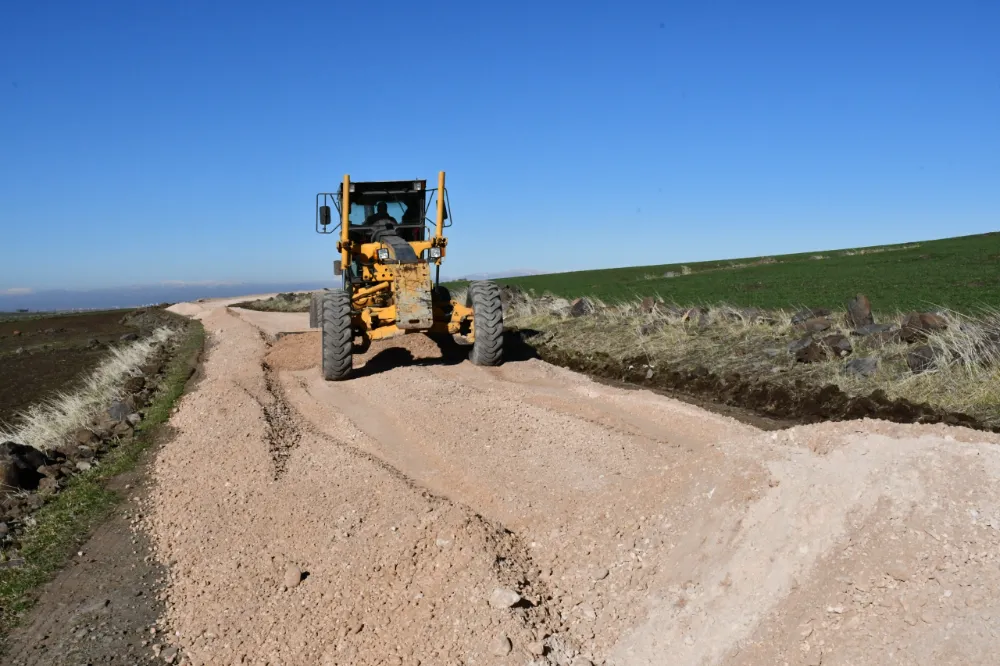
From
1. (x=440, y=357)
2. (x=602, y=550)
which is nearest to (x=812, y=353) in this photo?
(x=440, y=357)

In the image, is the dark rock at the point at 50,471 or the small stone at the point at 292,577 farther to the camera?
the dark rock at the point at 50,471

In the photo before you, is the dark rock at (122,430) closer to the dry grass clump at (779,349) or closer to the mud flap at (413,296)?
the mud flap at (413,296)

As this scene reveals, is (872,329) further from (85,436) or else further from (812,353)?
(85,436)

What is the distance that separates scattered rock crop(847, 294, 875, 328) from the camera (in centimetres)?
1241

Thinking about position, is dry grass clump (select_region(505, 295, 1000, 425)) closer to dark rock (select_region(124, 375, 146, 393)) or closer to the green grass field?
the green grass field

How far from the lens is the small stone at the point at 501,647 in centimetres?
444

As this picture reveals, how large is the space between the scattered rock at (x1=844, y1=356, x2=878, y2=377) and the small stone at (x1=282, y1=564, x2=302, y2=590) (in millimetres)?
7791

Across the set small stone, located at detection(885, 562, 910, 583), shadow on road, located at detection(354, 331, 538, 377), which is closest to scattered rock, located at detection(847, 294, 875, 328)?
shadow on road, located at detection(354, 331, 538, 377)

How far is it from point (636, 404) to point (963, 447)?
209 inches

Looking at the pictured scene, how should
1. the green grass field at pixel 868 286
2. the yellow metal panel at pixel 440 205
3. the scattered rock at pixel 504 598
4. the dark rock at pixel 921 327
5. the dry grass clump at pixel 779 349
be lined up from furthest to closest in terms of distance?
the green grass field at pixel 868 286 → the yellow metal panel at pixel 440 205 → the dark rock at pixel 921 327 → the dry grass clump at pixel 779 349 → the scattered rock at pixel 504 598

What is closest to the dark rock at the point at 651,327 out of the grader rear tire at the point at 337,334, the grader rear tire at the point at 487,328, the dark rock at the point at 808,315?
the dark rock at the point at 808,315

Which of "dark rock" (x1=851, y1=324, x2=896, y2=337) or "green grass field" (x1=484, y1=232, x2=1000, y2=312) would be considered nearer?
"dark rock" (x1=851, y1=324, x2=896, y2=337)

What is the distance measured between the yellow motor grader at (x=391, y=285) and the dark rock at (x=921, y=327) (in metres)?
6.26

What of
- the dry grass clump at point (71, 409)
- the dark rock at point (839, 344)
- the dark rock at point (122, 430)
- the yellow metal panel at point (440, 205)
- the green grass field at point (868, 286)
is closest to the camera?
the dark rock at point (122, 430)
